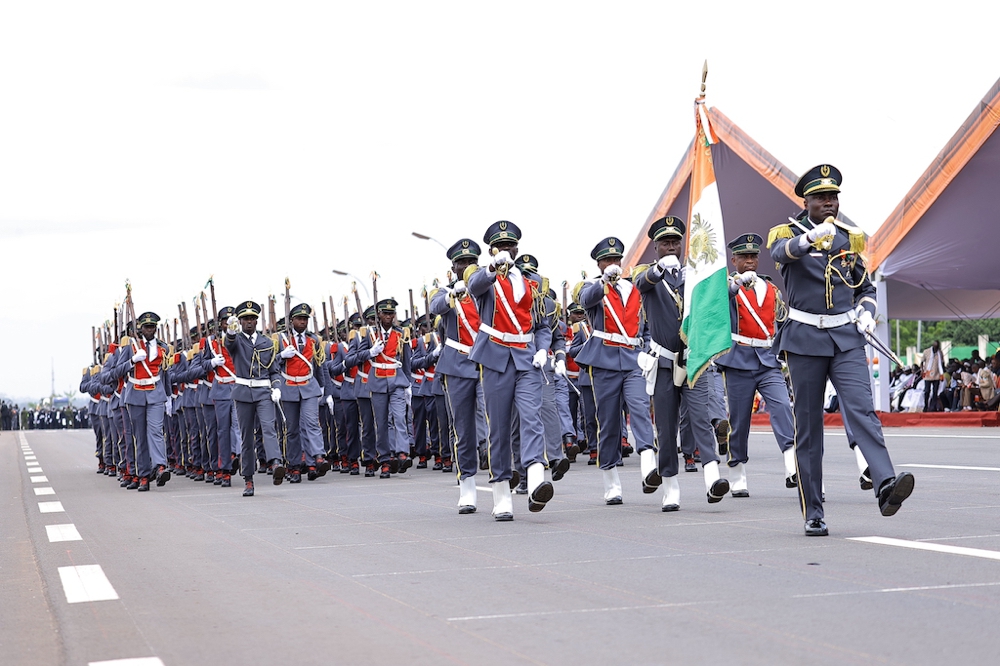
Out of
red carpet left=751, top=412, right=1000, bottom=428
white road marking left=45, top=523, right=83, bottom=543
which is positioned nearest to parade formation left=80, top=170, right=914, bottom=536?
white road marking left=45, top=523, right=83, bottom=543

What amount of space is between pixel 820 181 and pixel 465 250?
3761mm

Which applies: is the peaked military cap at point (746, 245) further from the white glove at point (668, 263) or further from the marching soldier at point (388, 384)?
the marching soldier at point (388, 384)

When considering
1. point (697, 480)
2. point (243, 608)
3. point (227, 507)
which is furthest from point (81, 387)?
point (243, 608)

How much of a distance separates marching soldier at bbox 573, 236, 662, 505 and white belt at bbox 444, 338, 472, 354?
0.94m

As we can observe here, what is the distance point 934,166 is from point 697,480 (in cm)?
1487

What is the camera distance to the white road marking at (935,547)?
23.4ft

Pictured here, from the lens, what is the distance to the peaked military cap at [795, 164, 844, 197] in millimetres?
8180

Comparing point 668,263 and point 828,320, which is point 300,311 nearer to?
point 668,263

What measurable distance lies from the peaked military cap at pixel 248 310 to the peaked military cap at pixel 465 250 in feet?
17.4

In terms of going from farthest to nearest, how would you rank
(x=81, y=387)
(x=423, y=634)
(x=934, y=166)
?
(x=934, y=166)
(x=81, y=387)
(x=423, y=634)

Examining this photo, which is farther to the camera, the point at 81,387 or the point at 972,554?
the point at 81,387

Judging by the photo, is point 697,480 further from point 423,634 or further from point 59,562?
point 423,634

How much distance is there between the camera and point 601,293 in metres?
11.1

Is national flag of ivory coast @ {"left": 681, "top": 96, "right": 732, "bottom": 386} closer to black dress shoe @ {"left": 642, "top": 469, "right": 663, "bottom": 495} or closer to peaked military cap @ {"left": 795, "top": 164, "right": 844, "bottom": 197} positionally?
black dress shoe @ {"left": 642, "top": 469, "right": 663, "bottom": 495}
